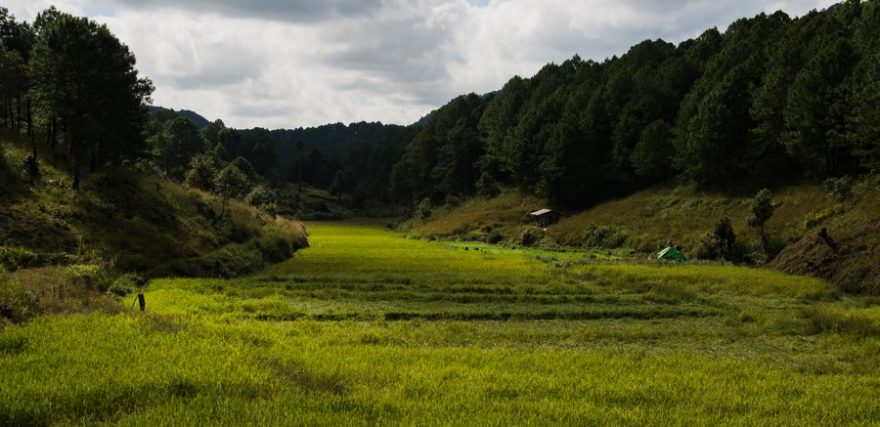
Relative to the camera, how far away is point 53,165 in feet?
133

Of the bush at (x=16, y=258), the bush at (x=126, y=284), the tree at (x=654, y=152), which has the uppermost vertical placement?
the tree at (x=654, y=152)

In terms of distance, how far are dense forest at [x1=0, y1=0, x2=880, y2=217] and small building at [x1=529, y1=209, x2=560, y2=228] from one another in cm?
609

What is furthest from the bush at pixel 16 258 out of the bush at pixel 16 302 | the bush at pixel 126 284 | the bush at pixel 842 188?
the bush at pixel 842 188

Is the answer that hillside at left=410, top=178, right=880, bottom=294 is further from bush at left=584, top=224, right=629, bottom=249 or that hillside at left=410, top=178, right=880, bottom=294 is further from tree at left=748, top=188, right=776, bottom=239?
tree at left=748, top=188, right=776, bottom=239

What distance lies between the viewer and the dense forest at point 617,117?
4016 centimetres

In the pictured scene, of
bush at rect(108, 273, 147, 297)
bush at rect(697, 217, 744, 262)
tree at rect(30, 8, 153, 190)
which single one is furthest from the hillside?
tree at rect(30, 8, 153, 190)

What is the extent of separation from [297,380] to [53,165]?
3838 cm

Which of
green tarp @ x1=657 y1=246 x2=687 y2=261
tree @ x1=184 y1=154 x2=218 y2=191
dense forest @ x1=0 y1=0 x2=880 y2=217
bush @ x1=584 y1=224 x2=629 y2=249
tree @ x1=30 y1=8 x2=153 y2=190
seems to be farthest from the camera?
tree @ x1=184 y1=154 x2=218 y2=191

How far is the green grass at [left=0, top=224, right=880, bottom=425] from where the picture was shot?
1027cm

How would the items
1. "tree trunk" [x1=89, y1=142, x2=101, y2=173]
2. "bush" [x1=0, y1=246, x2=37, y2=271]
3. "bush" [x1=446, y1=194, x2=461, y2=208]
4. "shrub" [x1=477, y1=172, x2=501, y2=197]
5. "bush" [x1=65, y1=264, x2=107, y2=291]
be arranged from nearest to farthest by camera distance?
"bush" [x1=65, y1=264, x2=107, y2=291] < "bush" [x1=0, y1=246, x2=37, y2=271] < "tree trunk" [x1=89, y1=142, x2=101, y2=173] < "shrub" [x1=477, y1=172, x2=501, y2=197] < "bush" [x1=446, y1=194, x2=461, y2=208]

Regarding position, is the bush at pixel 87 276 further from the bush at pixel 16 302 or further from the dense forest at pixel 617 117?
the dense forest at pixel 617 117

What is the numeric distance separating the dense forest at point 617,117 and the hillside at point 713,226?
395cm

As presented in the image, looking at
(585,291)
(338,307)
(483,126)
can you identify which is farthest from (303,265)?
(483,126)

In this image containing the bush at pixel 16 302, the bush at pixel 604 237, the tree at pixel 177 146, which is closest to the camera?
the bush at pixel 16 302
